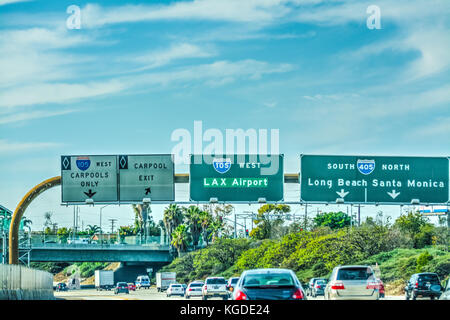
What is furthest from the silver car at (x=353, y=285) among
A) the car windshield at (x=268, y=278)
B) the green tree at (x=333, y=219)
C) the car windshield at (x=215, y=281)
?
the green tree at (x=333, y=219)

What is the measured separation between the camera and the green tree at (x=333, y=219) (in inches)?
5878

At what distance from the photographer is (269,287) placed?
63.3 feet

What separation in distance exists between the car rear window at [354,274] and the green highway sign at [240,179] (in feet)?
47.5

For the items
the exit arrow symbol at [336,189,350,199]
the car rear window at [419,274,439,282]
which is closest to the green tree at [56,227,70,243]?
the exit arrow symbol at [336,189,350,199]

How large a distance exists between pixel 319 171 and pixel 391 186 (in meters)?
3.99

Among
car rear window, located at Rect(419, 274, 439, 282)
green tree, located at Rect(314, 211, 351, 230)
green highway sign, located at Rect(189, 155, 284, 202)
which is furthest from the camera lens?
green tree, located at Rect(314, 211, 351, 230)

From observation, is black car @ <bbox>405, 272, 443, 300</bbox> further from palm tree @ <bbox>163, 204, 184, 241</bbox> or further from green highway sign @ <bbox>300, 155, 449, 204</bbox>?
palm tree @ <bbox>163, 204, 184, 241</bbox>

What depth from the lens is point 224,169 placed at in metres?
41.4

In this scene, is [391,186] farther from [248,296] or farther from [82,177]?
[248,296]

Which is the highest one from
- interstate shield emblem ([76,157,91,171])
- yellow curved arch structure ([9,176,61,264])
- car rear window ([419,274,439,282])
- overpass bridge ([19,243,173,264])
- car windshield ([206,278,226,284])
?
interstate shield emblem ([76,157,91,171])

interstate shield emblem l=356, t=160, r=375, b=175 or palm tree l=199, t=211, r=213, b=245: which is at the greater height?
interstate shield emblem l=356, t=160, r=375, b=175

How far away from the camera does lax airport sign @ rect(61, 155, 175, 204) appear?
4109cm

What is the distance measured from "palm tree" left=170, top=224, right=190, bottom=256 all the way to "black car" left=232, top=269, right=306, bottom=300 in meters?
82.7
